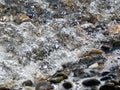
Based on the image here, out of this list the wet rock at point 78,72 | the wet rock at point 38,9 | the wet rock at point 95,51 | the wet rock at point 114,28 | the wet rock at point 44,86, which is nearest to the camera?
the wet rock at point 44,86

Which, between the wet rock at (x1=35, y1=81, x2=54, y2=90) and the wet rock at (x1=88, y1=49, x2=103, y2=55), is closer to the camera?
the wet rock at (x1=35, y1=81, x2=54, y2=90)

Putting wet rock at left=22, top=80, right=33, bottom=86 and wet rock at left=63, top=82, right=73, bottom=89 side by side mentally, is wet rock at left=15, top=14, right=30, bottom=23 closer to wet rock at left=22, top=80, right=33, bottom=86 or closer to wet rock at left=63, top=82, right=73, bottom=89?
wet rock at left=22, top=80, right=33, bottom=86

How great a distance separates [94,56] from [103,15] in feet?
6.27

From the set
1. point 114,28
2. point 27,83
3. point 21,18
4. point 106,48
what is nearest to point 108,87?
point 27,83

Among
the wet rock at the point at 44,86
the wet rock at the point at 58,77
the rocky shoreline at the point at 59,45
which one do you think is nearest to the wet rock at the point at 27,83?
the rocky shoreline at the point at 59,45

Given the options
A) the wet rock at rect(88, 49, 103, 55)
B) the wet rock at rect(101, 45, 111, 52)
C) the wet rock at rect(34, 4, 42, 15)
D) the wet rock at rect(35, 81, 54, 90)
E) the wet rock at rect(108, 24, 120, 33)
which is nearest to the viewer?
the wet rock at rect(35, 81, 54, 90)

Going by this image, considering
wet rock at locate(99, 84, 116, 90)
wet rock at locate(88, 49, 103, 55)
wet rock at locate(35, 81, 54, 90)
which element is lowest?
wet rock at locate(99, 84, 116, 90)

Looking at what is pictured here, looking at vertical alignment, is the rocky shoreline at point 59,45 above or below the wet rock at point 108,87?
above

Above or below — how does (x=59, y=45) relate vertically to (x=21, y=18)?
below

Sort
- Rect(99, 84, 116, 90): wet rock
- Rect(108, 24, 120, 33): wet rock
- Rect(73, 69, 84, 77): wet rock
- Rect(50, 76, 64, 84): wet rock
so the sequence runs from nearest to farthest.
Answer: Rect(99, 84, 116, 90): wet rock
Rect(50, 76, 64, 84): wet rock
Rect(73, 69, 84, 77): wet rock
Rect(108, 24, 120, 33): wet rock

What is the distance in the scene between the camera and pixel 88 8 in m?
9.80

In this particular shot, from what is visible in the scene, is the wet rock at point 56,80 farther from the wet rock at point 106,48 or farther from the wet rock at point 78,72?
the wet rock at point 106,48

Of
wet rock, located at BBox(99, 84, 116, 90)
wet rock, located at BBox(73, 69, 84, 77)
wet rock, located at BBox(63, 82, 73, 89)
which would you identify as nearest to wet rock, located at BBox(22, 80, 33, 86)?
wet rock, located at BBox(63, 82, 73, 89)

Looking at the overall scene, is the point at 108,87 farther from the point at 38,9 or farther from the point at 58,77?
the point at 38,9
